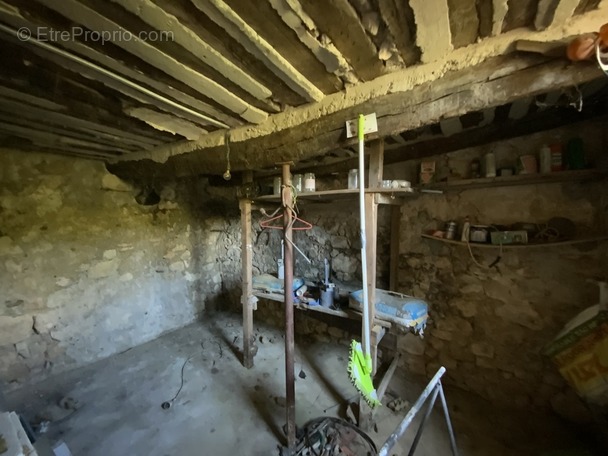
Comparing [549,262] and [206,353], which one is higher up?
[549,262]

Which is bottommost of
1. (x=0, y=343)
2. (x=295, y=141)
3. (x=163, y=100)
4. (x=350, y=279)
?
(x=0, y=343)

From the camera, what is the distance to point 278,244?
311 cm

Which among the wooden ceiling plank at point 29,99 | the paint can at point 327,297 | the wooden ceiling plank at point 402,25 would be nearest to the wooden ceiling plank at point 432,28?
the wooden ceiling plank at point 402,25

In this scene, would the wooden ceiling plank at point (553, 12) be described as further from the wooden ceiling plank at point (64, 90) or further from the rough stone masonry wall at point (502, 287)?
the wooden ceiling plank at point (64, 90)

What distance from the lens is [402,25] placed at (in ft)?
2.75

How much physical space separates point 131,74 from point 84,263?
6.96 feet

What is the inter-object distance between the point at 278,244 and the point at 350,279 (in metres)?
1.00

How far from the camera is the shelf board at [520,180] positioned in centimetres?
150

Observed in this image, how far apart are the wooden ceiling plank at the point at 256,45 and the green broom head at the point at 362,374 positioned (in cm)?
129

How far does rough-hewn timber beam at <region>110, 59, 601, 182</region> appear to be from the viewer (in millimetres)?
A: 824

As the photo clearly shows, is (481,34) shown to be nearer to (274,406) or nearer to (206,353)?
(274,406)

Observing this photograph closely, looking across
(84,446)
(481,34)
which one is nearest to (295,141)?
(481,34)

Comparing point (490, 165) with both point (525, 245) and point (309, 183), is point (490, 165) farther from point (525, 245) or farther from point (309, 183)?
point (309, 183)

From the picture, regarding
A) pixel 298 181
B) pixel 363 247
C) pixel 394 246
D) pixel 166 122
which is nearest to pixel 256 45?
pixel 166 122
